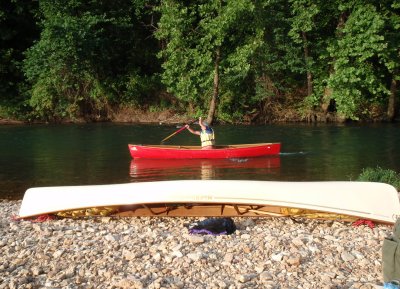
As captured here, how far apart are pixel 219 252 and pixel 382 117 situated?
23.9 meters

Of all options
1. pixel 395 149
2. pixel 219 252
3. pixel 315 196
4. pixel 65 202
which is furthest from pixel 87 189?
pixel 395 149

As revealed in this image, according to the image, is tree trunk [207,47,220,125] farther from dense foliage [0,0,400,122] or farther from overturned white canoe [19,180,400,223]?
overturned white canoe [19,180,400,223]

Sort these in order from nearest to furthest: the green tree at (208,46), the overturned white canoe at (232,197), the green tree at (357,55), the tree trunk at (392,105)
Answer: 1. the overturned white canoe at (232,197)
2. the green tree at (357,55)
3. the green tree at (208,46)
4. the tree trunk at (392,105)

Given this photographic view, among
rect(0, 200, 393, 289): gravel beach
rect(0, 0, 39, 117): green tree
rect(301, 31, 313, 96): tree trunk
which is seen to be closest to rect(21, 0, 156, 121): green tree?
A: rect(0, 0, 39, 117): green tree

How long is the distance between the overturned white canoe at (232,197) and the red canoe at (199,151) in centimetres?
794

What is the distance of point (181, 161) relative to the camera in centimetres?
1579

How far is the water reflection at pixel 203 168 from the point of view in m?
13.1

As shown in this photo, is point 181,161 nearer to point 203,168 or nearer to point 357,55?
point 203,168

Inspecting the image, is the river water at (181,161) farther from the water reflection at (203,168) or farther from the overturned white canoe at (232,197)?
the overturned white canoe at (232,197)

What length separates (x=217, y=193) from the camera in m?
7.36

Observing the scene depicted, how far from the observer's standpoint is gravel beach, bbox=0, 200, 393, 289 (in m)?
4.93

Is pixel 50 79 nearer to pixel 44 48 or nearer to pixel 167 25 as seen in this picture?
pixel 44 48

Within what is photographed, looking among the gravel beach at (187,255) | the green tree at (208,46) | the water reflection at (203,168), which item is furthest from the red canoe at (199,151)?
the green tree at (208,46)

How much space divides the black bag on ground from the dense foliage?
20501mm
